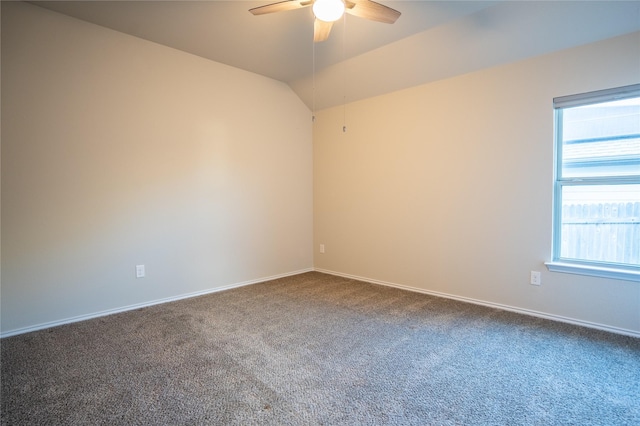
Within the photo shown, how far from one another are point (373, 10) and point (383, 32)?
0.92m

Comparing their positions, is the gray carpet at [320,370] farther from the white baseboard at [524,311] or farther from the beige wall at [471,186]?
the beige wall at [471,186]

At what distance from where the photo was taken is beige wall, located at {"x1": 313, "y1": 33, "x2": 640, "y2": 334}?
2.64 meters

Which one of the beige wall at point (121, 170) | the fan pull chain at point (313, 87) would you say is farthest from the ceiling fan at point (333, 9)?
the beige wall at point (121, 170)

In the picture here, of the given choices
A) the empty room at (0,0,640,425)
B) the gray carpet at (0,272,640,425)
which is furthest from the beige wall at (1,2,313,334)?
the gray carpet at (0,272,640,425)

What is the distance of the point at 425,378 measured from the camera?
75.4 inches

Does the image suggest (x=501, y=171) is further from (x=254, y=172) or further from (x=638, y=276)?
(x=254, y=172)

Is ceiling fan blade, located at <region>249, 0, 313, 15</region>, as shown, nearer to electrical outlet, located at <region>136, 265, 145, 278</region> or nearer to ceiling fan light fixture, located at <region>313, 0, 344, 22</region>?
ceiling fan light fixture, located at <region>313, 0, 344, 22</region>

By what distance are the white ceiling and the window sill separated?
1812 millimetres

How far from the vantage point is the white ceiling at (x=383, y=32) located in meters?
2.47

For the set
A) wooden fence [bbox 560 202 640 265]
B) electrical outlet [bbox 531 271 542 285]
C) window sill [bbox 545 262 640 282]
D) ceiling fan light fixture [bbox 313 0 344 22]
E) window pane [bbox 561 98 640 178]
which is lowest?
electrical outlet [bbox 531 271 542 285]

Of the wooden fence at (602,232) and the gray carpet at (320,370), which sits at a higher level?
the wooden fence at (602,232)

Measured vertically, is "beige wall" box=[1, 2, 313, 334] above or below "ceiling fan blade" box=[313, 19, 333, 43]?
below

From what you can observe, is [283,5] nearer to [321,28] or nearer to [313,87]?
[321,28]

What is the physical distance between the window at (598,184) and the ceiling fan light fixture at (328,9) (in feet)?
6.83
